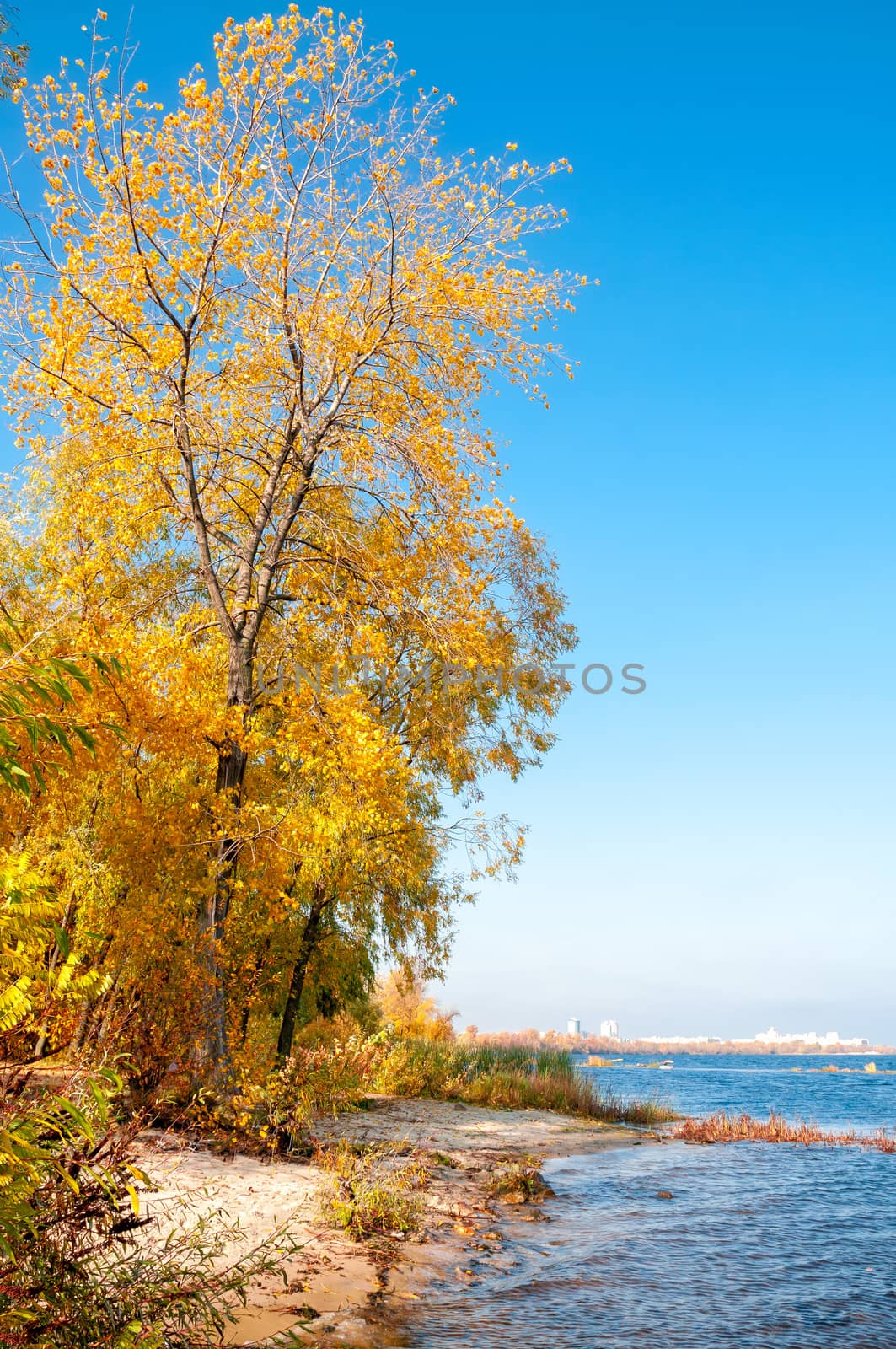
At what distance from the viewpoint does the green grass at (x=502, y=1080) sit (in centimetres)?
2084

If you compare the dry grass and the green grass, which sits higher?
the green grass

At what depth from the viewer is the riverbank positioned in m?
6.49

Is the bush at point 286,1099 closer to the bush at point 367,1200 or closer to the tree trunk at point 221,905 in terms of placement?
the tree trunk at point 221,905

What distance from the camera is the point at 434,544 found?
12.8 metres

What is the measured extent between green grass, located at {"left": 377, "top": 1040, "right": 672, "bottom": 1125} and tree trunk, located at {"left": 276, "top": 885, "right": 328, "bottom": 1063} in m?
3.18

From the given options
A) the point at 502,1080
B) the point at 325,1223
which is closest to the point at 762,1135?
the point at 502,1080

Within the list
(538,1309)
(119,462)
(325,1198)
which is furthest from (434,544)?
(538,1309)

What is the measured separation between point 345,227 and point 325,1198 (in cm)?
1196

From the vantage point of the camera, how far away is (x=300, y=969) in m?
16.0

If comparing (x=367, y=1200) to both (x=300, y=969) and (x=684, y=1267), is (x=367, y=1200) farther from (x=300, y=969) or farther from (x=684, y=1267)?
(x=300, y=969)

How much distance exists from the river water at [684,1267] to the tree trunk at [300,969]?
476 cm

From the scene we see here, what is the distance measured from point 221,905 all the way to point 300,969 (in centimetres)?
482

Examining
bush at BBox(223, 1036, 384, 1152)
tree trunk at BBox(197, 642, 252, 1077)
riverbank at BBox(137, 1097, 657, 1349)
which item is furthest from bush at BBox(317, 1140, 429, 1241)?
tree trunk at BBox(197, 642, 252, 1077)

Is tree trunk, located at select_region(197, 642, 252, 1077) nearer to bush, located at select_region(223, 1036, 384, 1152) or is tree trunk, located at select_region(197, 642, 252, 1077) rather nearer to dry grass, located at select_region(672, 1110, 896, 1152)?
bush, located at select_region(223, 1036, 384, 1152)
